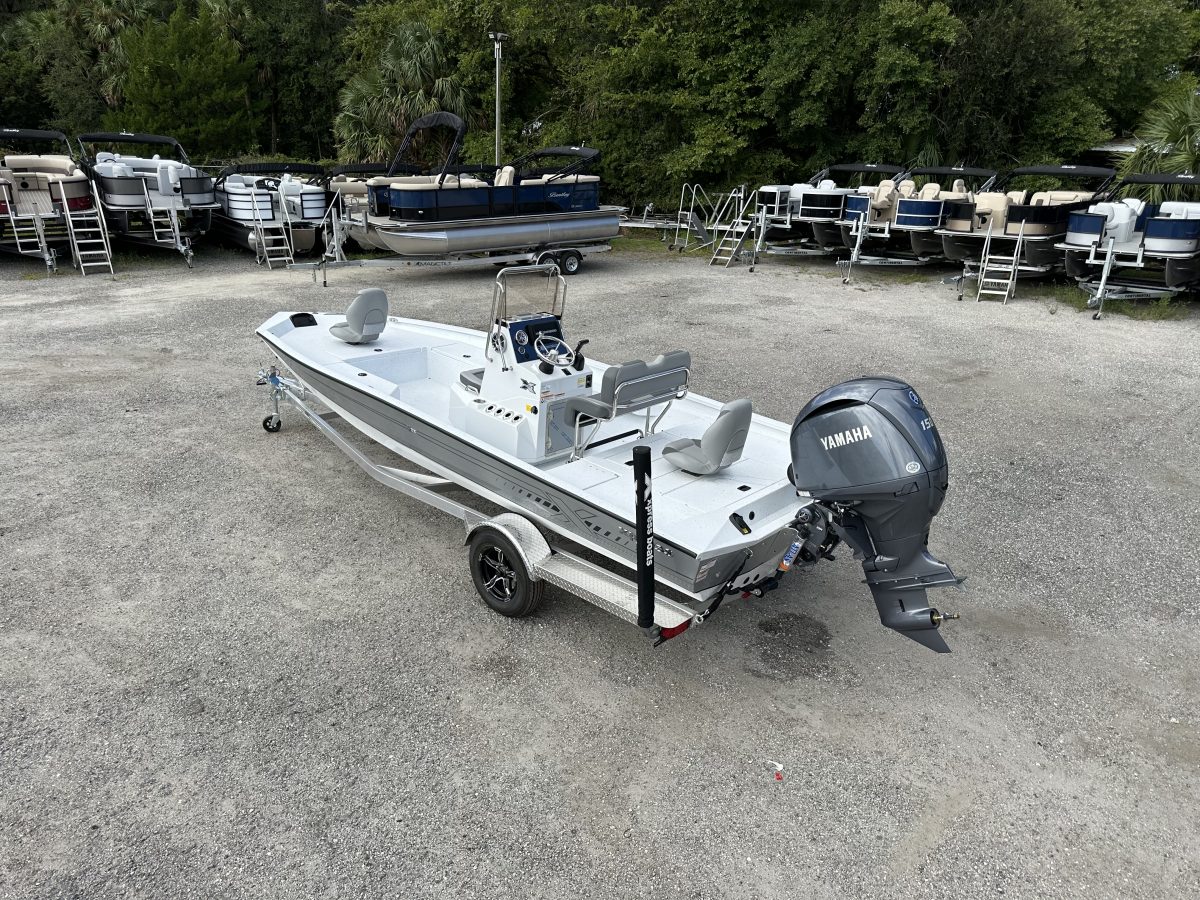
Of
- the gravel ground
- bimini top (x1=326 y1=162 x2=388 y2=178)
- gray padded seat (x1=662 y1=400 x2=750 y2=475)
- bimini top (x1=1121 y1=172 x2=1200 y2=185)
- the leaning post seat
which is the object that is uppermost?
bimini top (x1=326 y1=162 x2=388 y2=178)

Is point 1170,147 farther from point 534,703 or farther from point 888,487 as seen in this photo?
point 534,703

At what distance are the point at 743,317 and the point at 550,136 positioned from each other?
1185cm

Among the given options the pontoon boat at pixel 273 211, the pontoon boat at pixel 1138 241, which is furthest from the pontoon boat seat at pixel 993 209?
the pontoon boat at pixel 273 211

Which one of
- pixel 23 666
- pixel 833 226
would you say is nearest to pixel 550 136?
pixel 833 226

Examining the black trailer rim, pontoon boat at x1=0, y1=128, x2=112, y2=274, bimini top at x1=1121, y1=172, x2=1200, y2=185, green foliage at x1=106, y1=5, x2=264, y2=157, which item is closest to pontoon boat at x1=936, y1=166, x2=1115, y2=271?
bimini top at x1=1121, y1=172, x2=1200, y2=185

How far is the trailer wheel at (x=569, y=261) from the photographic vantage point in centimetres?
1324

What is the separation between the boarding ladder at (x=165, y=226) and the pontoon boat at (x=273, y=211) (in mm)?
914

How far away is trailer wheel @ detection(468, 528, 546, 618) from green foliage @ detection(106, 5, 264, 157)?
24.5 m

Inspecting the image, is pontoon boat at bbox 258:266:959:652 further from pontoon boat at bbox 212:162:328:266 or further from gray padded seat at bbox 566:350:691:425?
pontoon boat at bbox 212:162:328:266

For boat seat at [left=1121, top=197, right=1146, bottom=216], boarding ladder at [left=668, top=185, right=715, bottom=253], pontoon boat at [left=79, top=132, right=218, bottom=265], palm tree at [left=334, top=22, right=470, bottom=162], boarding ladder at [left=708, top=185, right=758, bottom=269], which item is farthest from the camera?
palm tree at [left=334, top=22, right=470, bottom=162]

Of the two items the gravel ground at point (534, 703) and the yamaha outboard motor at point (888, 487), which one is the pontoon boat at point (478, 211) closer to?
the gravel ground at point (534, 703)

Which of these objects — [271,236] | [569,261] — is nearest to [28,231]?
[271,236]

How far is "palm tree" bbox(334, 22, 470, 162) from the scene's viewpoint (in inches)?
768

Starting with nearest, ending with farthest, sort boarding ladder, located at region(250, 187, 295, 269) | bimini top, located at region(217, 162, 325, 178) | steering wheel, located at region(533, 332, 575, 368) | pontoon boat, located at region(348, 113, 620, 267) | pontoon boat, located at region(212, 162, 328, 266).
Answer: steering wheel, located at region(533, 332, 575, 368), pontoon boat, located at region(348, 113, 620, 267), boarding ladder, located at region(250, 187, 295, 269), pontoon boat, located at region(212, 162, 328, 266), bimini top, located at region(217, 162, 325, 178)
